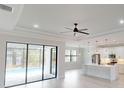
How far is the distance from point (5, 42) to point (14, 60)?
47.0 inches

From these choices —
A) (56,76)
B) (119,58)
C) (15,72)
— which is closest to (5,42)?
(15,72)

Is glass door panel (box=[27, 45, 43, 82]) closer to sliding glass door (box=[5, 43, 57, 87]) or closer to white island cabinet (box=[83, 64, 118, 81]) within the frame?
sliding glass door (box=[5, 43, 57, 87])

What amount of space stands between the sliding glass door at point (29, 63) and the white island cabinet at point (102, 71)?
2.82 m

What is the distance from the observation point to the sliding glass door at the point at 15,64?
5832 mm

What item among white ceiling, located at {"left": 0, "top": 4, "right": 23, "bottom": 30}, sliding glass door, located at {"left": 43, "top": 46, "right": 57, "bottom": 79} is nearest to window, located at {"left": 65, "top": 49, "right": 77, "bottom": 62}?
sliding glass door, located at {"left": 43, "top": 46, "right": 57, "bottom": 79}

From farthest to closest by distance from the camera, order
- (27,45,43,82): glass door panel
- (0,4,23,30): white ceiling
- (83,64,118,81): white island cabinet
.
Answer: (83,64,118,81): white island cabinet < (27,45,43,82): glass door panel < (0,4,23,30): white ceiling

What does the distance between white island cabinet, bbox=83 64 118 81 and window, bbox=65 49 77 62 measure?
10.5 ft

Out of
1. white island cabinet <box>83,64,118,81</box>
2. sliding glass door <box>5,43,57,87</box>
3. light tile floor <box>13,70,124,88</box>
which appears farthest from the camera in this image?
white island cabinet <box>83,64,118,81</box>

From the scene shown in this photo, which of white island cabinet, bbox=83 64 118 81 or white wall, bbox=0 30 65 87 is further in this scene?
white island cabinet, bbox=83 64 118 81

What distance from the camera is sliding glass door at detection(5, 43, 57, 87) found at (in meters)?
5.96

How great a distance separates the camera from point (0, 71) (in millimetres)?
5199

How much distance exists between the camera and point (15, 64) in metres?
6.23
